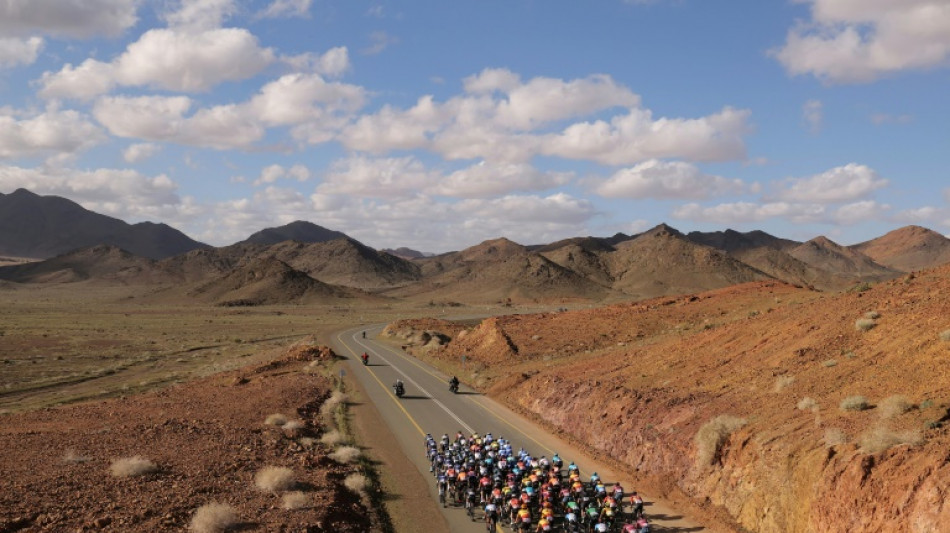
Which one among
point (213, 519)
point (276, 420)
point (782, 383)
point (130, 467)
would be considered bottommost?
point (276, 420)

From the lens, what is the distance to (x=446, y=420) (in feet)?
117

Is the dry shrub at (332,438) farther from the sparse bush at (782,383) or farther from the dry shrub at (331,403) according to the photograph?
the sparse bush at (782,383)

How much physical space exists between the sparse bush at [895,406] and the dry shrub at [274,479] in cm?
1894

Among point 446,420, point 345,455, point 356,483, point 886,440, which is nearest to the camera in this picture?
point 886,440

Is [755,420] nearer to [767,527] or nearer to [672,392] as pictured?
[767,527]

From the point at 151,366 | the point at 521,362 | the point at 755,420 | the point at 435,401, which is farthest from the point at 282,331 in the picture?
the point at 755,420

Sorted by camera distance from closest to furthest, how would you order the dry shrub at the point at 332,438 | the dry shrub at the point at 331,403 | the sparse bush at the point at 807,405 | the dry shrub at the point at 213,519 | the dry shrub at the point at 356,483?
1. the dry shrub at the point at 213,519
2. the sparse bush at the point at 807,405
3. the dry shrub at the point at 356,483
4. the dry shrub at the point at 332,438
5. the dry shrub at the point at 331,403

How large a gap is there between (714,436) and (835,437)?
4837 millimetres

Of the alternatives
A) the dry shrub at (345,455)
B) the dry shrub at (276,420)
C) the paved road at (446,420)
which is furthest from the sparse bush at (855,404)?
the dry shrub at (276,420)

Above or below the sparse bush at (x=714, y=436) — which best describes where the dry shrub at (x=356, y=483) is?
below

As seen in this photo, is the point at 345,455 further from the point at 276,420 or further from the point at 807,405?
the point at 807,405

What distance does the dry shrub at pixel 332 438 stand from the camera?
2978cm

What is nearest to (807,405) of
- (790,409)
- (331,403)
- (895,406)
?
(790,409)

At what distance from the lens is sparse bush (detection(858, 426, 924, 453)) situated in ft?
55.6
